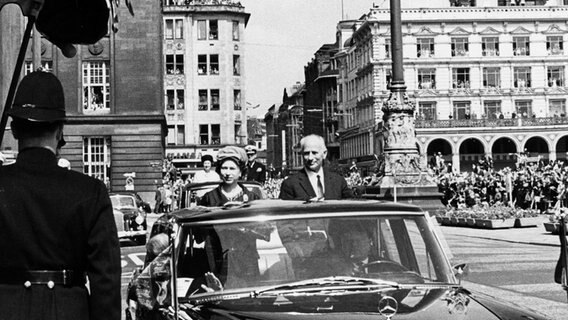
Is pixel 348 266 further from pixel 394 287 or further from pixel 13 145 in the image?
pixel 13 145

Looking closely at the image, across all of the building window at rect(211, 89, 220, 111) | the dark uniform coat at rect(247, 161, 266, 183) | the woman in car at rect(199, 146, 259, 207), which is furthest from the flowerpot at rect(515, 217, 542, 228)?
the building window at rect(211, 89, 220, 111)

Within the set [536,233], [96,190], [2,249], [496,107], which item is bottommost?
[536,233]

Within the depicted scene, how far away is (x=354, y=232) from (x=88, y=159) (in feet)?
161

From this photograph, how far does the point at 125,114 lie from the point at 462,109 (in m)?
51.2

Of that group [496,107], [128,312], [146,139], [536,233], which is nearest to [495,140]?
[496,107]

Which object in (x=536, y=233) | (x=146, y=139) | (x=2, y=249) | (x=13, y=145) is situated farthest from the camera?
(x=146, y=139)

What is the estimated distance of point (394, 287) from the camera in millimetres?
5379

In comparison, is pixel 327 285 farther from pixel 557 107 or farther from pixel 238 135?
pixel 557 107

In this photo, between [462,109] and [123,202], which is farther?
[462,109]

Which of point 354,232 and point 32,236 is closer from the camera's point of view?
point 32,236

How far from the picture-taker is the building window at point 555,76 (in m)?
95.5

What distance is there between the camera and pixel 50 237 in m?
A: 4.00

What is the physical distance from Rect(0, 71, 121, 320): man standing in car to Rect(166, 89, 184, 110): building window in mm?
83273

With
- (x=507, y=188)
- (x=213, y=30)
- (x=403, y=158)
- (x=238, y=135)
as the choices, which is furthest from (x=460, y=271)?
(x=213, y=30)
